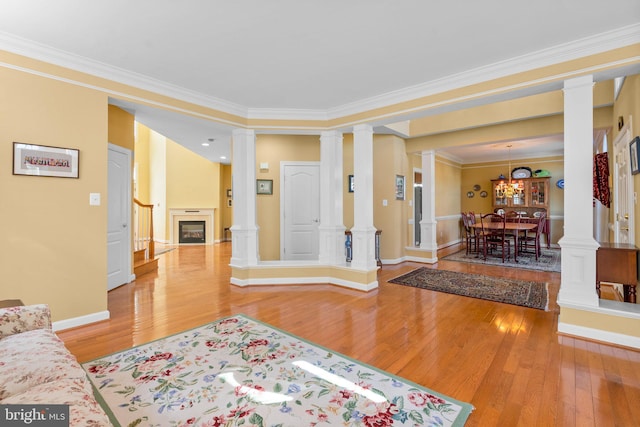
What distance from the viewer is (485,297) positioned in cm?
400

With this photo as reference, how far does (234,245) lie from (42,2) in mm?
3420

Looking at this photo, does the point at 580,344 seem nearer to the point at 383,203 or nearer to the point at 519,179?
the point at 383,203

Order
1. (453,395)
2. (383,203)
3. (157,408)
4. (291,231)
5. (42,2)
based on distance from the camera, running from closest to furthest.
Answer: (157,408), (453,395), (42,2), (291,231), (383,203)

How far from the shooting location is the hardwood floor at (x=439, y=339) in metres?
1.89

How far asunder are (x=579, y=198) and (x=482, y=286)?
2.11 meters

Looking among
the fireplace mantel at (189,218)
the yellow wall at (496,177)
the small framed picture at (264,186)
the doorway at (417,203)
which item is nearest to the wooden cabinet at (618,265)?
the doorway at (417,203)

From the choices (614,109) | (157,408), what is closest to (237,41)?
(157,408)

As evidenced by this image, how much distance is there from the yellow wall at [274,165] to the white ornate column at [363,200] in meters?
1.44

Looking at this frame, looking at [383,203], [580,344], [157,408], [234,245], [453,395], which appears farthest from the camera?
[383,203]

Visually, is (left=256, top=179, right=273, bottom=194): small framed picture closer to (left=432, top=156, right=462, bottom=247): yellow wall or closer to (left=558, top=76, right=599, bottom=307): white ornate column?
(left=558, top=76, right=599, bottom=307): white ornate column

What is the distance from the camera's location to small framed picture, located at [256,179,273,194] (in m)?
5.71

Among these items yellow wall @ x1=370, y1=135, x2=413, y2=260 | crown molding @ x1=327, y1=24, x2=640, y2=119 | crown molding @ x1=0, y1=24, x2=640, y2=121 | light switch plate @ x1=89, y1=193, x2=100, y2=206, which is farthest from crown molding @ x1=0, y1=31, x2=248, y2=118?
yellow wall @ x1=370, y1=135, x2=413, y2=260

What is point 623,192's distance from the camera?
3.62m

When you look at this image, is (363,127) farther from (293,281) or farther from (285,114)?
(293,281)
